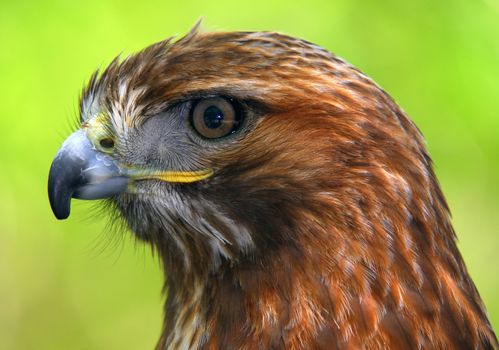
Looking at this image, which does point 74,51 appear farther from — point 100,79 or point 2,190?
point 100,79

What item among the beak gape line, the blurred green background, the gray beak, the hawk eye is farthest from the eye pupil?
the blurred green background

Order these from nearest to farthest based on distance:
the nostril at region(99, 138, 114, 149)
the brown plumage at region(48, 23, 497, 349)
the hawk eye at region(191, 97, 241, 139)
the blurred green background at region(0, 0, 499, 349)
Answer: the brown plumage at region(48, 23, 497, 349) < the hawk eye at region(191, 97, 241, 139) < the nostril at region(99, 138, 114, 149) < the blurred green background at region(0, 0, 499, 349)

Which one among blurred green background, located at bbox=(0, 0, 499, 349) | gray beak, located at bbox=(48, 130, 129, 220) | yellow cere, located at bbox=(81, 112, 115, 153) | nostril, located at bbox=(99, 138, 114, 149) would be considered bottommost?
blurred green background, located at bbox=(0, 0, 499, 349)

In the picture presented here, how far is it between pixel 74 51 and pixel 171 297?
134 inches

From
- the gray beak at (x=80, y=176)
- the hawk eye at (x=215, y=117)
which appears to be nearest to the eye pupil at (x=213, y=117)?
the hawk eye at (x=215, y=117)

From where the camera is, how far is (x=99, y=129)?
388 centimetres

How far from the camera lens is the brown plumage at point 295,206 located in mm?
3484

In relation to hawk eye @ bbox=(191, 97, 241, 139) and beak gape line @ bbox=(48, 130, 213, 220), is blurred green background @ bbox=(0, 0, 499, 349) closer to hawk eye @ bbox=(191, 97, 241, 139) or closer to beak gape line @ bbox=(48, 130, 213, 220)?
beak gape line @ bbox=(48, 130, 213, 220)

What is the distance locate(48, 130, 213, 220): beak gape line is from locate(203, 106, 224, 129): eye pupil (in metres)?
0.14

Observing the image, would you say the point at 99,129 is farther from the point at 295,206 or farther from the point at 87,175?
the point at 295,206

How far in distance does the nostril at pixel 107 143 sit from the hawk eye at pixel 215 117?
31cm

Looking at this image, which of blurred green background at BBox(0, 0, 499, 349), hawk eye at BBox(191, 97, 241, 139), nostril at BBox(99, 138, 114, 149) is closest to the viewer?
hawk eye at BBox(191, 97, 241, 139)

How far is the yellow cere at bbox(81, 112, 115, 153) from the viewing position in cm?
383

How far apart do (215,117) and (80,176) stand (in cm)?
48
